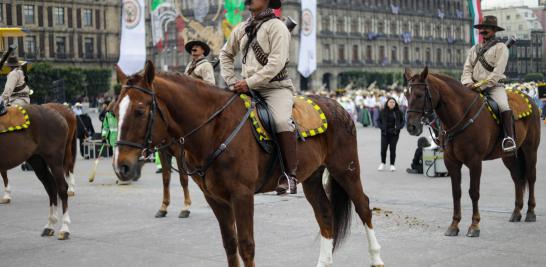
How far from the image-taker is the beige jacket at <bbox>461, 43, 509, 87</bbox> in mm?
9352

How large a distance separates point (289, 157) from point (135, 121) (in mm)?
1450

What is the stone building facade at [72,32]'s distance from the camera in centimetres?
6981

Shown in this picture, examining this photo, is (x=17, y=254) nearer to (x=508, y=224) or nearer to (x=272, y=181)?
(x=272, y=181)

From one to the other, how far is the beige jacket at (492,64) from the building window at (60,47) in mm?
71537

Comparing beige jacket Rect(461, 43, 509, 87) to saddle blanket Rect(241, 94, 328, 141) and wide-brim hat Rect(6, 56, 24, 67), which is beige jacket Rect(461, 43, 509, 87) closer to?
saddle blanket Rect(241, 94, 328, 141)

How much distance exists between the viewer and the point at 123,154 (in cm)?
497

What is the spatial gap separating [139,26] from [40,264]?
16.2 m

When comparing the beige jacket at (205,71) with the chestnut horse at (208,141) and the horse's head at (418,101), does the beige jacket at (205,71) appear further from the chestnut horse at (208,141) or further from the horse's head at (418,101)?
the chestnut horse at (208,141)

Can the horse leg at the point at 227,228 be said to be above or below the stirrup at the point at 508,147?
below

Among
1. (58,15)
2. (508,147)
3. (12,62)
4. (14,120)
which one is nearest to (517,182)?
(508,147)

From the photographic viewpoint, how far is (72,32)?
77938 mm

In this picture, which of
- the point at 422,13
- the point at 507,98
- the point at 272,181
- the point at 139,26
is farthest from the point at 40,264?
the point at 422,13

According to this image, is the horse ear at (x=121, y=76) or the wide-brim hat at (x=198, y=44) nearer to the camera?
the horse ear at (x=121, y=76)

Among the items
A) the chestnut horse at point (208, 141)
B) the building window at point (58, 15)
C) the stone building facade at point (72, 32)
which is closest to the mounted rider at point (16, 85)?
the chestnut horse at point (208, 141)
